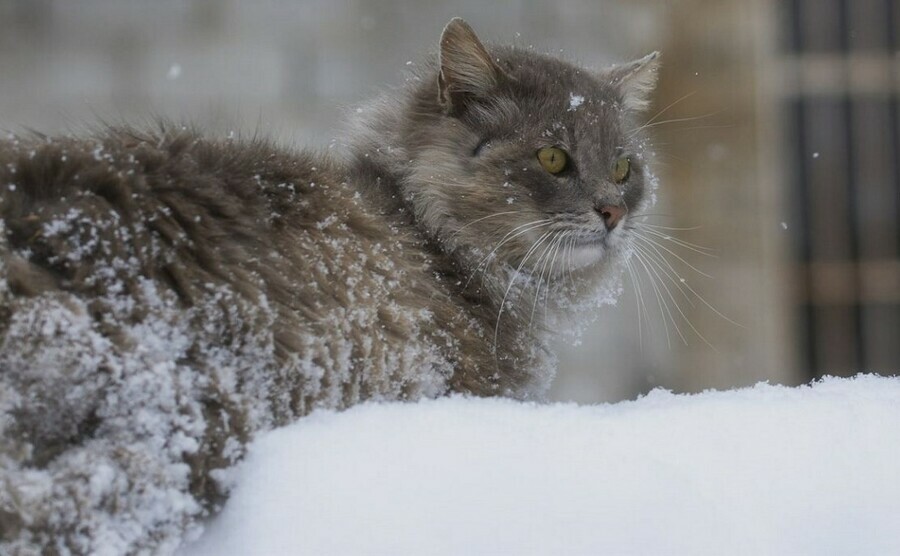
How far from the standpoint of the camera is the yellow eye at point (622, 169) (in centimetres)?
198

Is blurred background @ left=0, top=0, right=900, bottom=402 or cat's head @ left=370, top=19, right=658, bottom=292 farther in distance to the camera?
blurred background @ left=0, top=0, right=900, bottom=402

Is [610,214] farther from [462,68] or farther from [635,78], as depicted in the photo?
[635,78]

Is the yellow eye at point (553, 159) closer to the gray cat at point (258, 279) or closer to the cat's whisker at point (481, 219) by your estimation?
the gray cat at point (258, 279)

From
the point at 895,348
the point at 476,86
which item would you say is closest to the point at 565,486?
the point at 476,86

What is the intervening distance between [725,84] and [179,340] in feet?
12.6

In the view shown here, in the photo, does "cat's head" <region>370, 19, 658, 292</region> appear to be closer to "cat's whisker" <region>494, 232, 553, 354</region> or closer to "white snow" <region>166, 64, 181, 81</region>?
"cat's whisker" <region>494, 232, 553, 354</region>

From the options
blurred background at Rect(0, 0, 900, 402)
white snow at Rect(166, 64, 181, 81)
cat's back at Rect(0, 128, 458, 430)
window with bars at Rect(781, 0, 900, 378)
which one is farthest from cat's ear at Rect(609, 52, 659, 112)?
white snow at Rect(166, 64, 181, 81)

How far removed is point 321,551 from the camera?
37.1 inches

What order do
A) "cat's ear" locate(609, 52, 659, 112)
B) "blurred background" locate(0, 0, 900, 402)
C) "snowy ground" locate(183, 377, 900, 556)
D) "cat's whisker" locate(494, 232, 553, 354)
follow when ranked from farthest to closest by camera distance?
"blurred background" locate(0, 0, 900, 402), "cat's ear" locate(609, 52, 659, 112), "cat's whisker" locate(494, 232, 553, 354), "snowy ground" locate(183, 377, 900, 556)

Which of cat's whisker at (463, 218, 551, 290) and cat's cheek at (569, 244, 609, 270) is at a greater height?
cat's whisker at (463, 218, 551, 290)

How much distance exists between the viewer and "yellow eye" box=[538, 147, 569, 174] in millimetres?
1835

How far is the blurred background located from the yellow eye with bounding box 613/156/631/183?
222cm

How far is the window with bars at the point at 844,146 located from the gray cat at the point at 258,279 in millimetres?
2786

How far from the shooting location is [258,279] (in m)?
1.22
